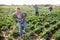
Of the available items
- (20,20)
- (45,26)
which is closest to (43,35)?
(20,20)

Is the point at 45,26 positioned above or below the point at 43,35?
above

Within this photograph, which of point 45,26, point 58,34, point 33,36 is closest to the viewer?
point 58,34

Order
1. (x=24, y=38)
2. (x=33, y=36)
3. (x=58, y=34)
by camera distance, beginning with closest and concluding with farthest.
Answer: (x=58, y=34) < (x=24, y=38) < (x=33, y=36)

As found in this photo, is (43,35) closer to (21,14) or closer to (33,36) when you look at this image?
(33,36)

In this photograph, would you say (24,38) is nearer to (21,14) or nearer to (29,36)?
(29,36)

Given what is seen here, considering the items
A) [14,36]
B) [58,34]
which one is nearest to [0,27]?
[14,36]

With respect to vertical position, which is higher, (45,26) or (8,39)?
(45,26)

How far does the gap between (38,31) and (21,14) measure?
1.78 meters

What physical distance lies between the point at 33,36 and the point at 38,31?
59 centimetres

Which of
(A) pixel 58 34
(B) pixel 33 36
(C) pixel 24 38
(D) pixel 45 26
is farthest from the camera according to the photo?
(D) pixel 45 26

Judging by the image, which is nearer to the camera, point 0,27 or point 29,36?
point 29,36

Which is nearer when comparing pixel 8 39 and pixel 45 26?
pixel 8 39

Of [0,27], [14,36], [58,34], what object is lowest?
[58,34]

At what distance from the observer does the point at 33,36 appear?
1063 centimetres
